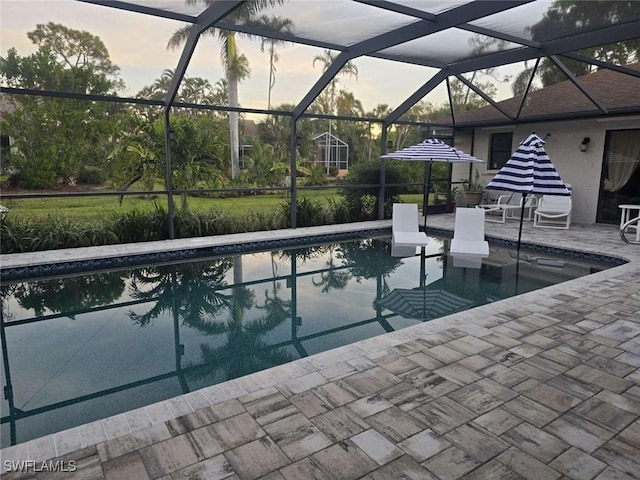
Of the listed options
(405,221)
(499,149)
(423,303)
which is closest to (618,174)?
(499,149)

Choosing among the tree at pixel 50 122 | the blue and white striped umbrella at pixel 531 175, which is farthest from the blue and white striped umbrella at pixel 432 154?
the tree at pixel 50 122

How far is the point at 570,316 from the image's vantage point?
4.67m

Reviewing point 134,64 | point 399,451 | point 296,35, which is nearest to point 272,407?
point 399,451

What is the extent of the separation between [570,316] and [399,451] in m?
3.21

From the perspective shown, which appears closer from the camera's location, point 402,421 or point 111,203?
point 402,421

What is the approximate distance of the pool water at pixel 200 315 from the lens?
365cm

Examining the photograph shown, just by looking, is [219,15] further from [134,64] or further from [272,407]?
[134,64]

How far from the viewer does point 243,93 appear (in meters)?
21.2

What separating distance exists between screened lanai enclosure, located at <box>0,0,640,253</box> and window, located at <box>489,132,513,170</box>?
738mm

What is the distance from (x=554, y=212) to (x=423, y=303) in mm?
7145

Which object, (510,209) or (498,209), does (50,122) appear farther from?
(510,209)

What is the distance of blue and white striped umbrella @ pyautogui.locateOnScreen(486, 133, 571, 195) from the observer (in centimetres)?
682

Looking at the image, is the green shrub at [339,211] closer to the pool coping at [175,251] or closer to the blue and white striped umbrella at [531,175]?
the pool coping at [175,251]

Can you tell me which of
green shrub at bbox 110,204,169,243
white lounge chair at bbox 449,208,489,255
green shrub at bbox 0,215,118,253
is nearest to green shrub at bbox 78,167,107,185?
green shrub at bbox 0,215,118,253
